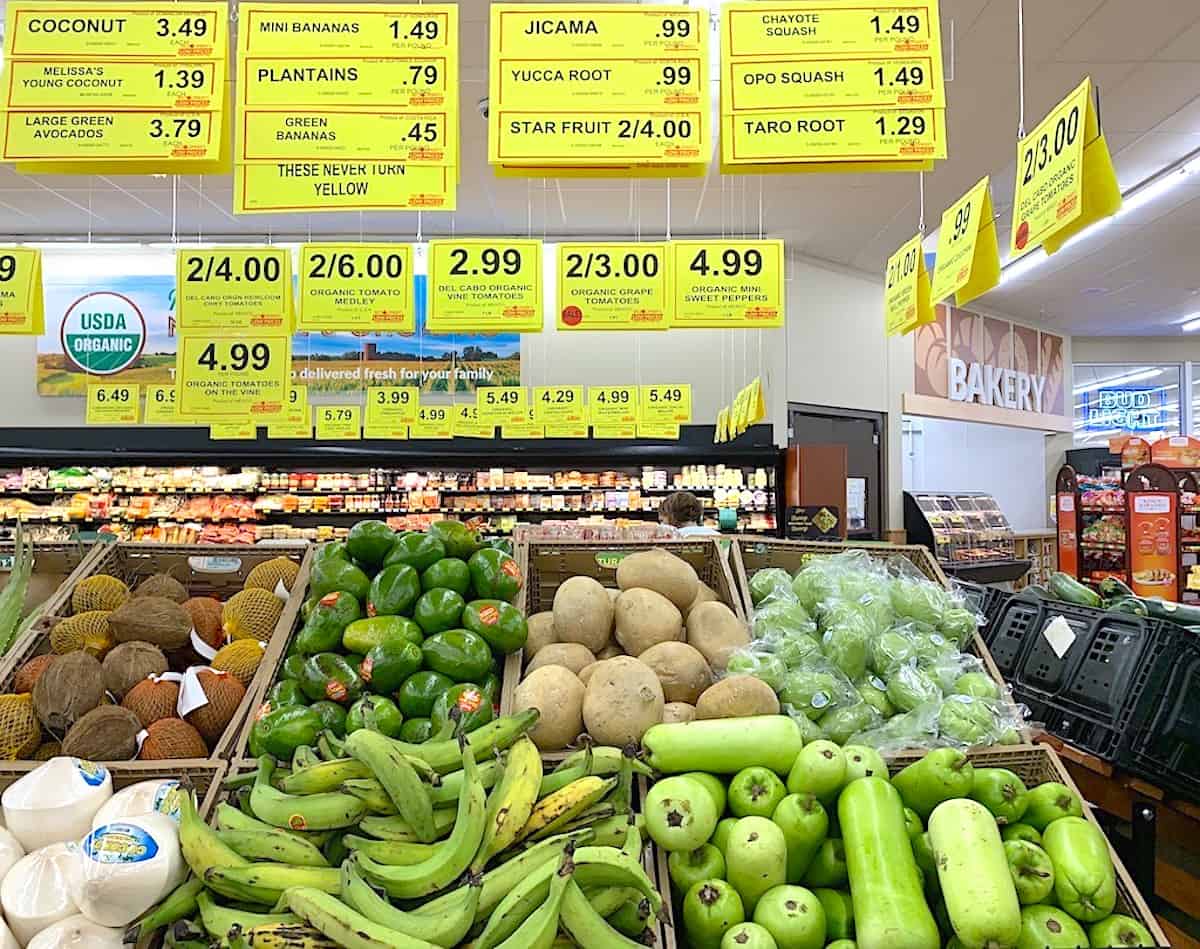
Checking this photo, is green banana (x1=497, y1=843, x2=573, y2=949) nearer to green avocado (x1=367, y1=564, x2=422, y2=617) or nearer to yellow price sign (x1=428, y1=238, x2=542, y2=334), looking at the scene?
green avocado (x1=367, y1=564, x2=422, y2=617)

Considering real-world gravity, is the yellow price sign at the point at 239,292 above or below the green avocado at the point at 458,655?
above

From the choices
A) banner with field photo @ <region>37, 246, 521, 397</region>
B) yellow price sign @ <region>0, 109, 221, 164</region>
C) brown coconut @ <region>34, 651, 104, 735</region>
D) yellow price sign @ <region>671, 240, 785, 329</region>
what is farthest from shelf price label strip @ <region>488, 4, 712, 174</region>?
banner with field photo @ <region>37, 246, 521, 397</region>

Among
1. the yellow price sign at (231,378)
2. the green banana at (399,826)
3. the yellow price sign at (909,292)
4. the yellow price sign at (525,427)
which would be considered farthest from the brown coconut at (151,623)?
the yellow price sign at (525,427)

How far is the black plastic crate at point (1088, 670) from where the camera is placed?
2717 millimetres

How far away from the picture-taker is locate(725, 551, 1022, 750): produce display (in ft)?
6.81

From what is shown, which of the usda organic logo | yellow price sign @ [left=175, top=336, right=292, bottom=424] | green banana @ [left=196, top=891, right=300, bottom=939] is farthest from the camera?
the usda organic logo

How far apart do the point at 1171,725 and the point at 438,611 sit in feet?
7.16

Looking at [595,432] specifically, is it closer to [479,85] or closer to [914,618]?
[479,85]

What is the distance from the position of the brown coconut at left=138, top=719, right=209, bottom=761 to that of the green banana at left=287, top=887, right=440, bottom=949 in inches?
30.9

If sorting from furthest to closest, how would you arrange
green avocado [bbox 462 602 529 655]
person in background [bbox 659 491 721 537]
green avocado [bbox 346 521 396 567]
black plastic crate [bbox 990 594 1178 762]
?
1. person in background [bbox 659 491 721 537]
2. black plastic crate [bbox 990 594 1178 762]
3. green avocado [bbox 346 521 396 567]
4. green avocado [bbox 462 602 529 655]

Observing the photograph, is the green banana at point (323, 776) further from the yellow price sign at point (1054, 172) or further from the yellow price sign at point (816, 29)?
the yellow price sign at point (1054, 172)

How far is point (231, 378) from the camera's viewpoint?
244 inches

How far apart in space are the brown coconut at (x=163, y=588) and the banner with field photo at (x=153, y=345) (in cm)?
669

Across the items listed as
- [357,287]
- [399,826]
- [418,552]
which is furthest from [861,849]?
[357,287]
